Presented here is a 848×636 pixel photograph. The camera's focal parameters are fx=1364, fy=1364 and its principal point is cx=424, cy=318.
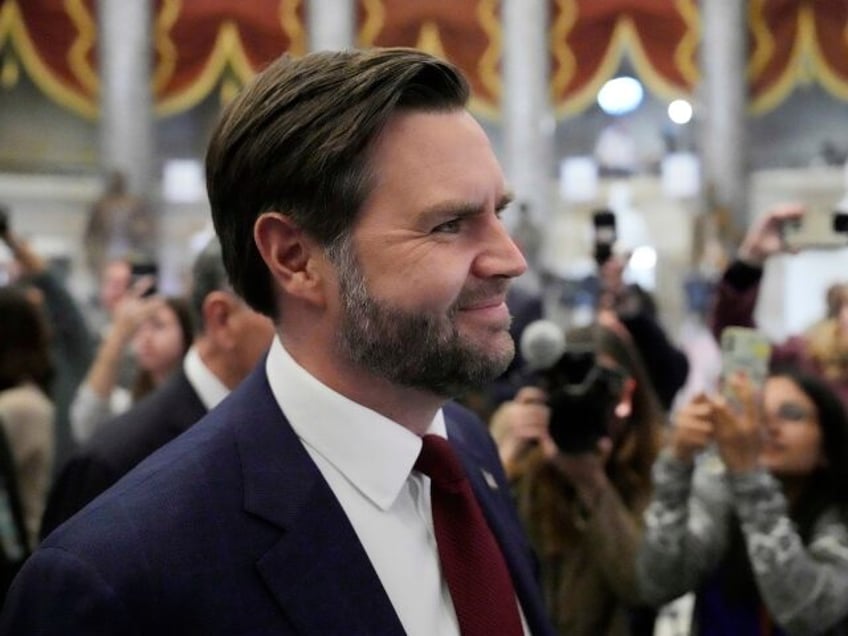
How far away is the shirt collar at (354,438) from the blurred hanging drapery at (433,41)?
37.3ft

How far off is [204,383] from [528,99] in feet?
34.4

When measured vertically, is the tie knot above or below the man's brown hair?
below

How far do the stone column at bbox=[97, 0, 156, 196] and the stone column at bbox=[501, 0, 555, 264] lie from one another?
3.35 metres

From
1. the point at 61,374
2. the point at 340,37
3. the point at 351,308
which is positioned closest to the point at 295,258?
the point at 351,308

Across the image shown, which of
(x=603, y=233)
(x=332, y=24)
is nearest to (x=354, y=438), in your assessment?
(x=603, y=233)

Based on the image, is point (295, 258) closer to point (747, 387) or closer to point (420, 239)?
point (420, 239)

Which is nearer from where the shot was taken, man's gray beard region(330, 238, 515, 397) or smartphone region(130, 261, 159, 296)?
man's gray beard region(330, 238, 515, 397)

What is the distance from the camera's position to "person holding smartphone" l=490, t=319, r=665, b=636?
2760 mm

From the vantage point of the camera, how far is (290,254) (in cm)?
136

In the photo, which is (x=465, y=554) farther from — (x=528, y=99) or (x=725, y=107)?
(x=725, y=107)

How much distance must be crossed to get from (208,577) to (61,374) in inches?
138

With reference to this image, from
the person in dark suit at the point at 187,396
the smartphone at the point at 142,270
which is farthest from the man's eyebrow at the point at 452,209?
the smartphone at the point at 142,270

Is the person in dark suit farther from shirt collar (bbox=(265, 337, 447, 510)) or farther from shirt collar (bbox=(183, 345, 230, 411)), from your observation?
shirt collar (bbox=(265, 337, 447, 510))

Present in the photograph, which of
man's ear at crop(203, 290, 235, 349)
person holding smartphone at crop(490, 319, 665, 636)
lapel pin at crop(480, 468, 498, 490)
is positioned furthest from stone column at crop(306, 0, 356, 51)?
lapel pin at crop(480, 468, 498, 490)
